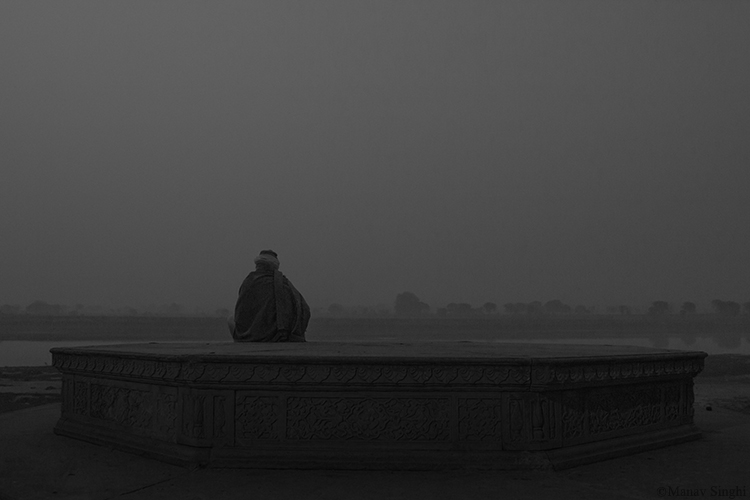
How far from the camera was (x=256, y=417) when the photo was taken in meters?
4.13

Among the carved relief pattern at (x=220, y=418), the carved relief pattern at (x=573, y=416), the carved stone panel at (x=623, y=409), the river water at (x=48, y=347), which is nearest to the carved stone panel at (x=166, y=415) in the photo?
the carved relief pattern at (x=220, y=418)

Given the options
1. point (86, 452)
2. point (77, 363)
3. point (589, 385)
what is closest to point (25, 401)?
point (77, 363)

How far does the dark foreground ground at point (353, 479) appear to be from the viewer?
3491mm

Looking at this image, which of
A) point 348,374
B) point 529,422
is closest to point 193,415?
point 348,374

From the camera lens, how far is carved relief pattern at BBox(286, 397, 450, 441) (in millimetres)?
4078

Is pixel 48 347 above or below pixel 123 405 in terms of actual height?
below

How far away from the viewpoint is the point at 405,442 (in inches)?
160

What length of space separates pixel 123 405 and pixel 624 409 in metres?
3.62

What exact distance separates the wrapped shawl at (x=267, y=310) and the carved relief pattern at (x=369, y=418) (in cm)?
263


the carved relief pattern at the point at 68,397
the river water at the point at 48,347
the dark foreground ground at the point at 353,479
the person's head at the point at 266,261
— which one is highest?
the person's head at the point at 266,261

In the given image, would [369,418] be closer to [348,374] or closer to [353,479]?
[348,374]

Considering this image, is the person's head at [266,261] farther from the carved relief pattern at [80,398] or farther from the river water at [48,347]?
the river water at [48,347]

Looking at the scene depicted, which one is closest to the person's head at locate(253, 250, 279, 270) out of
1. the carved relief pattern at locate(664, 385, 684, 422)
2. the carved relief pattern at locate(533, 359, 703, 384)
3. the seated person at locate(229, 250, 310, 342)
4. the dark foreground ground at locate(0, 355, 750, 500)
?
the seated person at locate(229, 250, 310, 342)

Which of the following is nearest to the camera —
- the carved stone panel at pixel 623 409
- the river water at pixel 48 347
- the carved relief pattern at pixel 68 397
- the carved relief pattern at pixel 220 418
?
the carved relief pattern at pixel 220 418
